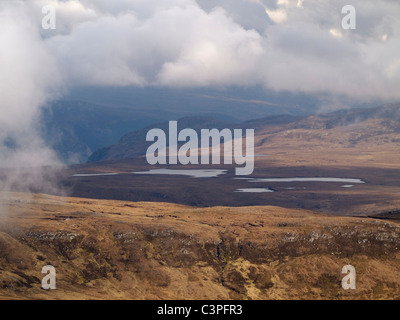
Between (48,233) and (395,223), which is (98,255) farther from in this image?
(395,223)

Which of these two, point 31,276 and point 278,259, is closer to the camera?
point 31,276

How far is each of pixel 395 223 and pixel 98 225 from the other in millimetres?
87877

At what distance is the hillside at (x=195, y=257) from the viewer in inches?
5842

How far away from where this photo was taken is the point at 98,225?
17575 cm

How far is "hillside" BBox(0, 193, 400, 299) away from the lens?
148 m

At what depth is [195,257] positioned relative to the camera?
550 ft
